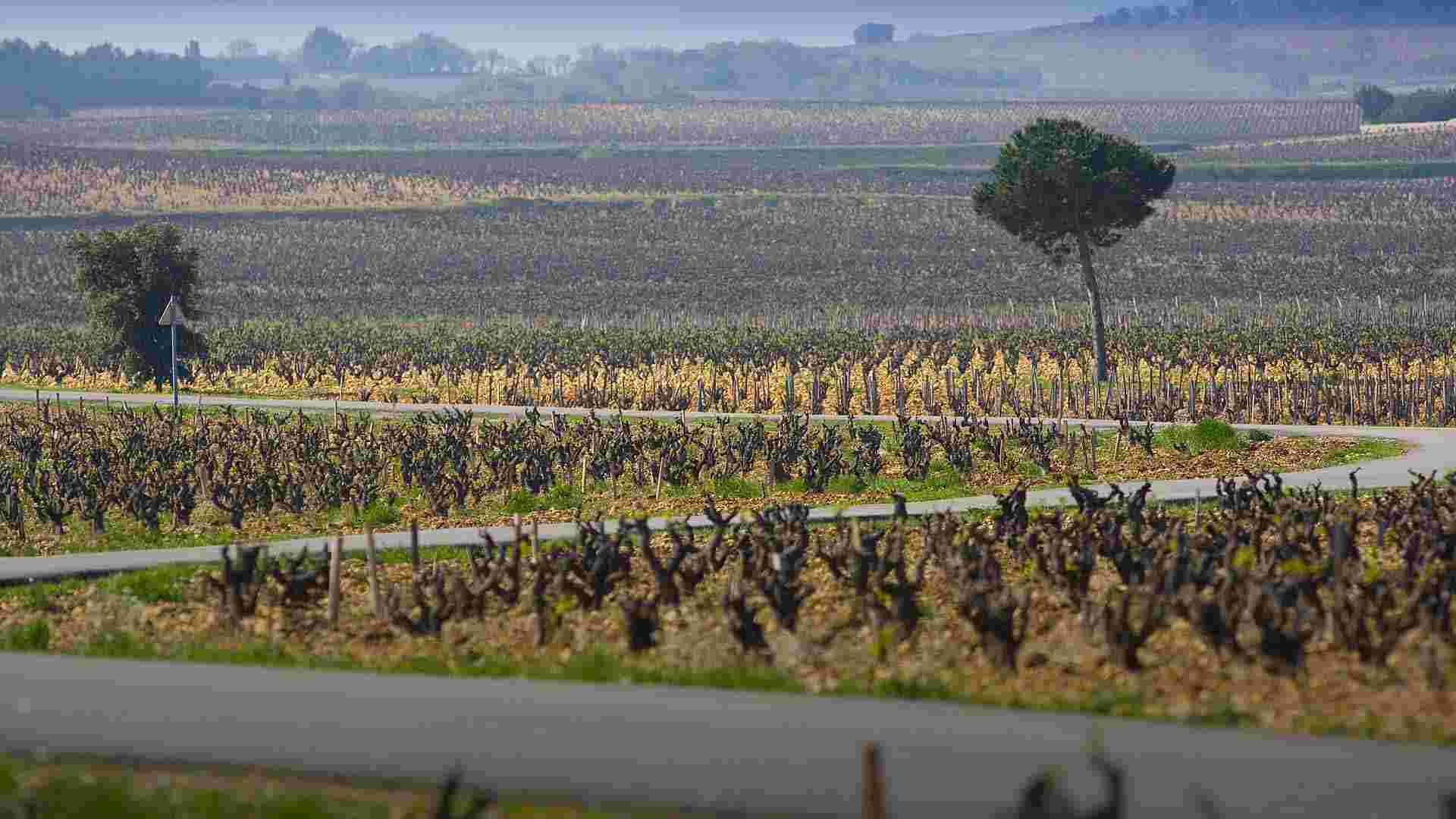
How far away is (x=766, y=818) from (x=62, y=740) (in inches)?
197

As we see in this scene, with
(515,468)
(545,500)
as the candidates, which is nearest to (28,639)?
(545,500)

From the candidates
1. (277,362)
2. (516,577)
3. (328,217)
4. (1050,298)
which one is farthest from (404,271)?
(516,577)

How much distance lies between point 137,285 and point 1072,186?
25.4 m

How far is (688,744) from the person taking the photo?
12.4 m

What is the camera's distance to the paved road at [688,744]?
1116 cm

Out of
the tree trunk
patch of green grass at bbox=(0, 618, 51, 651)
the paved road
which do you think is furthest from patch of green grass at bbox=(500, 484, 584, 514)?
the tree trunk

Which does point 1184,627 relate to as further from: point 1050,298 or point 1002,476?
point 1050,298

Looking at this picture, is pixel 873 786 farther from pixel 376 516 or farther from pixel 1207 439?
pixel 1207 439

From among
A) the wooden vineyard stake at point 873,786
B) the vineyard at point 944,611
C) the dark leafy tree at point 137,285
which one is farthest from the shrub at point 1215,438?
the dark leafy tree at point 137,285

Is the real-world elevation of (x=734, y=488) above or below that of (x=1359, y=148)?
above

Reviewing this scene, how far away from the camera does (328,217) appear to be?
144 m

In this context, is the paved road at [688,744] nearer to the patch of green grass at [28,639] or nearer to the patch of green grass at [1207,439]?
the patch of green grass at [28,639]

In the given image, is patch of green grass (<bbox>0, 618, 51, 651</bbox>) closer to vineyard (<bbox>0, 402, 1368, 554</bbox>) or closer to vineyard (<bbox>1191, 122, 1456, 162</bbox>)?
vineyard (<bbox>0, 402, 1368, 554</bbox>)

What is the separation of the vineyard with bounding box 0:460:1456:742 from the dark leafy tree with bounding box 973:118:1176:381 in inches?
1063
